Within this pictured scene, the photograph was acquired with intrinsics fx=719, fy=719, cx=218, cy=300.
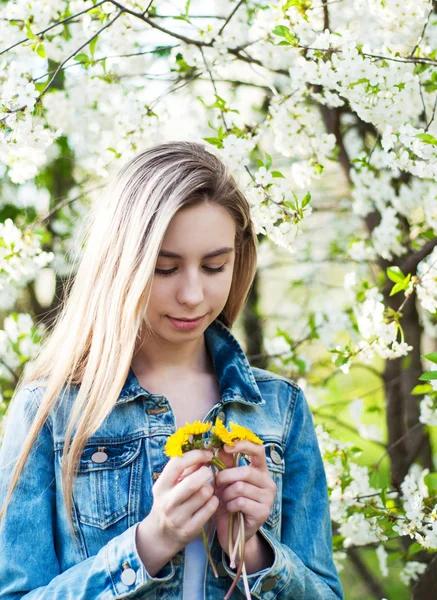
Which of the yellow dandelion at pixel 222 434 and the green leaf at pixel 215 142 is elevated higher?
the green leaf at pixel 215 142

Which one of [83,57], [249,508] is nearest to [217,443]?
[249,508]

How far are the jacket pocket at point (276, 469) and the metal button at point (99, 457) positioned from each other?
1.18 ft

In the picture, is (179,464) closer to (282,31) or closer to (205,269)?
(205,269)

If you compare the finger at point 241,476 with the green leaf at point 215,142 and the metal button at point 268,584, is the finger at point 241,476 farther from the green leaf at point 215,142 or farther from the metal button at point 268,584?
the green leaf at point 215,142

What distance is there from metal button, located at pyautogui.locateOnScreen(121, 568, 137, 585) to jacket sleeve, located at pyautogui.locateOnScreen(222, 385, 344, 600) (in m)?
0.24

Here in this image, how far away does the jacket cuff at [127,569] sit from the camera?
1.33m

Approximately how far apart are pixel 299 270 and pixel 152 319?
157 inches

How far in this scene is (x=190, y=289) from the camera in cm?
145

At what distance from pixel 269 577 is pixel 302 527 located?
0.69ft

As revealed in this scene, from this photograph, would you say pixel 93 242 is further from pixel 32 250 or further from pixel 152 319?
pixel 32 250

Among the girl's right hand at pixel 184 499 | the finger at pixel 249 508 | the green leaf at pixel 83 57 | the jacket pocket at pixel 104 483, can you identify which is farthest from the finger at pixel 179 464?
the green leaf at pixel 83 57

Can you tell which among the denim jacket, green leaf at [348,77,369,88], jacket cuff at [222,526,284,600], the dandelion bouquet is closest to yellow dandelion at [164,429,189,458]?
the dandelion bouquet

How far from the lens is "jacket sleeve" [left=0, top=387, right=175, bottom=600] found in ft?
4.40

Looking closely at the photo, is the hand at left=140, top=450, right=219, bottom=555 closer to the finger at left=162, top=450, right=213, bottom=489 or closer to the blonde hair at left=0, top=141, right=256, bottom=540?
the finger at left=162, top=450, right=213, bottom=489
